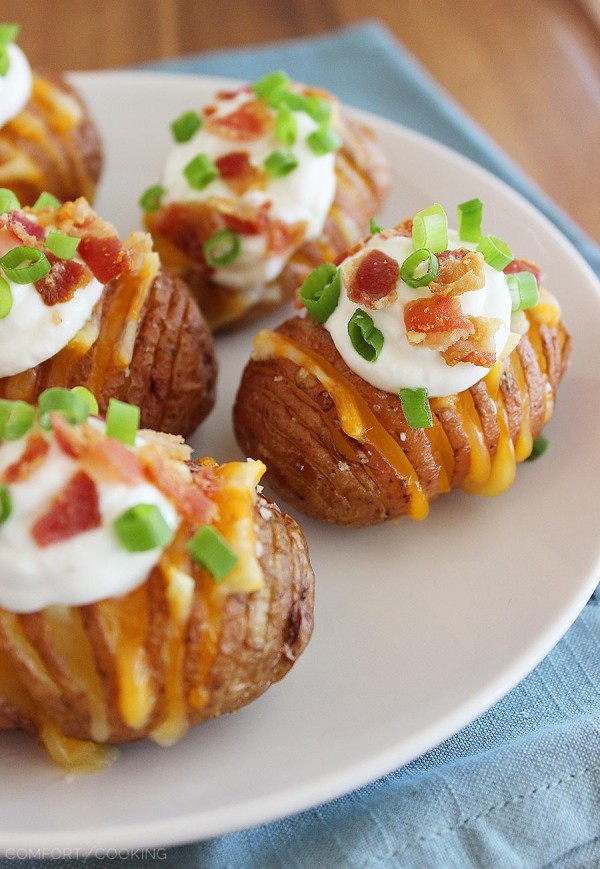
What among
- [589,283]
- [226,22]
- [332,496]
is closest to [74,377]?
[332,496]

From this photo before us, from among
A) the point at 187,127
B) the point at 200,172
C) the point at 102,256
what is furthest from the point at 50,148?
the point at 102,256

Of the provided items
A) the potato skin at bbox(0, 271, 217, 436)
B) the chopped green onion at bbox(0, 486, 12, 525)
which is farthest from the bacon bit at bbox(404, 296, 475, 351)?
the chopped green onion at bbox(0, 486, 12, 525)

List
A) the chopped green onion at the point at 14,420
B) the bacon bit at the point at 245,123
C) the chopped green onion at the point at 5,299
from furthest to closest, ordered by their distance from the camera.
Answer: the bacon bit at the point at 245,123 < the chopped green onion at the point at 5,299 < the chopped green onion at the point at 14,420

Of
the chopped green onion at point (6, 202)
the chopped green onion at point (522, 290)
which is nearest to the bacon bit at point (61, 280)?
the chopped green onion at point (6, 202)

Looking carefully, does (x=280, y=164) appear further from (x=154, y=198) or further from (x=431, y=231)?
(x=431, y=231)

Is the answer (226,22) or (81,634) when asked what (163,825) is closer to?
(81,634)

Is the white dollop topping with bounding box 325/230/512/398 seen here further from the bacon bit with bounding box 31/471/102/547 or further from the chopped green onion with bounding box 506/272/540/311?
the bacon bit with bounding box 31/471/102/547

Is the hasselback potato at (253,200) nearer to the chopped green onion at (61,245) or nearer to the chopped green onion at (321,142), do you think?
the chopped green onion at (321,142)
